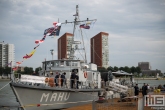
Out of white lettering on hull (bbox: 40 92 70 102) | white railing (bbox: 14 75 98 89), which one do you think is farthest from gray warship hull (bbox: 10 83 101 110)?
white railing (bbox: 14 75 98 89)

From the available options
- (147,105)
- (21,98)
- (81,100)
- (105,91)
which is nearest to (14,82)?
(21,98)

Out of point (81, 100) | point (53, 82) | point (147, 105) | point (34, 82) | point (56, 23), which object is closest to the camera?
point (147, 105)

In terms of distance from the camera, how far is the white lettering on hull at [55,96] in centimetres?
1540

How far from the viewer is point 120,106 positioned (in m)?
13.6

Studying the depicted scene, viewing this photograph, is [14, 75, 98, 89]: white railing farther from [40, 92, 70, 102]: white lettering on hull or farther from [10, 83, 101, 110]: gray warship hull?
[40, 92, 70, 102]: white lettering on hull

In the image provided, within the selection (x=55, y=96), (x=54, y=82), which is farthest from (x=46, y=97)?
(x=54, y=82)

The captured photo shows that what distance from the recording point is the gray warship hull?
14.5 metres

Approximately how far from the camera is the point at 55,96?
16.0m

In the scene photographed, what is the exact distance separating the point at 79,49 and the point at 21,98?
27.7 ft

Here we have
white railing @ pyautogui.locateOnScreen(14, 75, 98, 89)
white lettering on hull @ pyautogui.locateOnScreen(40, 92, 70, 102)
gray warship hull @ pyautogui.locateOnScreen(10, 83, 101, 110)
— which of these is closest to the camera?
gray warship hull @ pyautogui.locateOnScreen(10, 83, 101, 110)

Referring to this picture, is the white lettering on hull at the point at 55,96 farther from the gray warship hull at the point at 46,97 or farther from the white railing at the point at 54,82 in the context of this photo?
the white railing at the point at 54,82

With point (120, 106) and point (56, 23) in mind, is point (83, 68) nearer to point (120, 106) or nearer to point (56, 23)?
point (56, 23)

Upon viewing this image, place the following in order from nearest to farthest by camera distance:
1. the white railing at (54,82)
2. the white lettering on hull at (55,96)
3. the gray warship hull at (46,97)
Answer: the gray warship hull at (46,97) < the white railing at (54,82) < the white lettering on hull at (55,96)

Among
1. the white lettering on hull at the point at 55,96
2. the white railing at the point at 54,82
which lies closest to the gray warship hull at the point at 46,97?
the white lettering on hull at the point at 55,96
